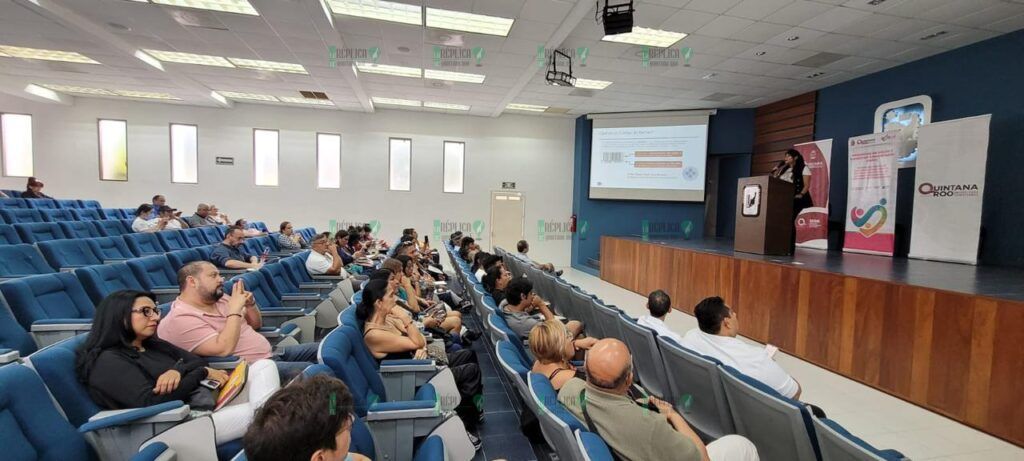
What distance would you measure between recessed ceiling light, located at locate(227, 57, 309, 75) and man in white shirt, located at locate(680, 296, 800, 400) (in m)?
7.44

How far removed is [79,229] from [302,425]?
24.6ft

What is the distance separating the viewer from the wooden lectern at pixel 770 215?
5.52 meters

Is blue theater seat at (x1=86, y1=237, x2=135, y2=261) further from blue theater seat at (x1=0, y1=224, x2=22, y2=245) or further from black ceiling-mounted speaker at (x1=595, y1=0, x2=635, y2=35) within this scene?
black ceiling-mounted speaker at (x1=595, y1=0, x2=635, y2=35)

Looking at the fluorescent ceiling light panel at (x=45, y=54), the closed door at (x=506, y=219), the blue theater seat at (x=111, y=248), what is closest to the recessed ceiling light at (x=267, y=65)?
the fluorescent ceiling light panel at (x=45, y=54)

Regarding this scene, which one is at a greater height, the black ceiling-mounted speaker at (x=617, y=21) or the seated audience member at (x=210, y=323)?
the black ceiling-mounted speaker at (x=617, y=21)

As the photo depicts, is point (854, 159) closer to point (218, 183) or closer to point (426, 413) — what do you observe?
point (426, 413)

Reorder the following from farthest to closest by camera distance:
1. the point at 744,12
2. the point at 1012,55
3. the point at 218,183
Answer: the point at 218,183 → the point at 1012,55 → the point at 744,12

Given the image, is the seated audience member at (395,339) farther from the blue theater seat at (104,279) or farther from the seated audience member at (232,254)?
the seated audience member at (232,254)

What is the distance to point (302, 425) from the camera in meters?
1.02

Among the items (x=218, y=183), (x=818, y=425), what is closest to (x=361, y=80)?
(x=218, y=183)

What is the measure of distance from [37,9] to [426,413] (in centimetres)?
733

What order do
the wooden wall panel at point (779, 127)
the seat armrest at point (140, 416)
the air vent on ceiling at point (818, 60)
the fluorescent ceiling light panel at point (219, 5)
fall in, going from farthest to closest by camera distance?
the wooden wall panel at point (779, 127) < the air vent on ceiling at point (818, 60) < the fluorescent ceiling light panel at point (219, 5) < the seat armrest at point (140, 416)

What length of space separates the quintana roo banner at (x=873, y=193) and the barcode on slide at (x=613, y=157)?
4526 millimetres

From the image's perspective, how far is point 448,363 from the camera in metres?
2.95
